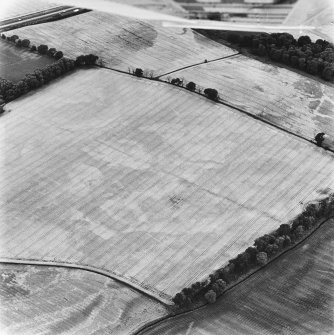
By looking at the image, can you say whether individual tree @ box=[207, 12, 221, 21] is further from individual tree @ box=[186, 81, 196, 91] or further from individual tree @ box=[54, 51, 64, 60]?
individual tree @ box=[54, 51, 64, 60]

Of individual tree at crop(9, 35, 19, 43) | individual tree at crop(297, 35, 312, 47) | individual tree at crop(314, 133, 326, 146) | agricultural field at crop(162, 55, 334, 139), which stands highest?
individual tree at crop(297, 35, 312, 47)

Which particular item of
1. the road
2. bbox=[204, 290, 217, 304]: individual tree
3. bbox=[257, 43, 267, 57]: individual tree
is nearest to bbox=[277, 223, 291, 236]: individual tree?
bbox=[204, 290, 217, 304]: individual tree

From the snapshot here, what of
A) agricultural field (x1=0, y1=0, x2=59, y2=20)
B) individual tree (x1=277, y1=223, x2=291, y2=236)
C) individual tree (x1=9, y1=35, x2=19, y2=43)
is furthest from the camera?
agricultural field (x1=0, y1=0, x2=59, y2=20)

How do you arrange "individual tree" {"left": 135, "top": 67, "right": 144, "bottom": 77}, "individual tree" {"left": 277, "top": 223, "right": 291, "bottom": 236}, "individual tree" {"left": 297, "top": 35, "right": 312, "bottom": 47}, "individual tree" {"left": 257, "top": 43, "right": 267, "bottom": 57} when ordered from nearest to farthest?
"individual tree" {"left": 277, "top": 223, "right": 291, "bottom": 236}, "individual tree" {"left": 135, "top": 67, "right": 144, "bottom": 77}, "individual tree" {"left": 257, "top": 43, "right": 267, "bottom": 57}, "individual tree" {"left": 297, "top": 35, "right": 312, "bottom": 47}

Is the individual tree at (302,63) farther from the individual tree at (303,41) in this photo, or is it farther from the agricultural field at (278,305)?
the agricultural field at (278,305)

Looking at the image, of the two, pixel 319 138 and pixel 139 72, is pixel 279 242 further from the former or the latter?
pixel 139 72
